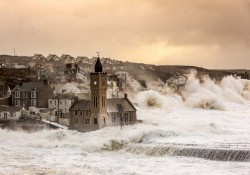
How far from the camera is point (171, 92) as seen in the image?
127 m

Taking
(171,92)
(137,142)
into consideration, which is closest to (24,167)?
(137,142)

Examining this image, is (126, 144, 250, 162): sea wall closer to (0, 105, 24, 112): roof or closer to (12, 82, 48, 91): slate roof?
(0, 105, 24, 112): roof

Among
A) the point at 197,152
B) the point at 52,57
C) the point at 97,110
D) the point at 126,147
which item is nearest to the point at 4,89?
the point at 97,110

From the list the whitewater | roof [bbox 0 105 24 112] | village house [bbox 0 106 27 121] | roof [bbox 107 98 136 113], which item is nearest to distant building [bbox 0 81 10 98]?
roof [bbox 0 105 24 112]

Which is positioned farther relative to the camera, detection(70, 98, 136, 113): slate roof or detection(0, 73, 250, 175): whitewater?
detection(70, 98, 136, 113): slate roof

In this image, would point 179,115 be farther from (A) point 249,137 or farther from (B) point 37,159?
(B) point 37,159

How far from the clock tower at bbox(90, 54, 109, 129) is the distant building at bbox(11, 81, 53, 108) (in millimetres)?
13847

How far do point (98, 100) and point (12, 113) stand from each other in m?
13.7

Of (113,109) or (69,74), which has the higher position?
(69,74)

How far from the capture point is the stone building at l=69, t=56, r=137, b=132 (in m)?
67.0

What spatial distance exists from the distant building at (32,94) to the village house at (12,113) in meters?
5.26

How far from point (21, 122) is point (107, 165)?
28648mm

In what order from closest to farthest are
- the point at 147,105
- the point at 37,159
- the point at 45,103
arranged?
the point at 37,159, the point at 45,103, the point at 147,105

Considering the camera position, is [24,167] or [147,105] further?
[147,105]
